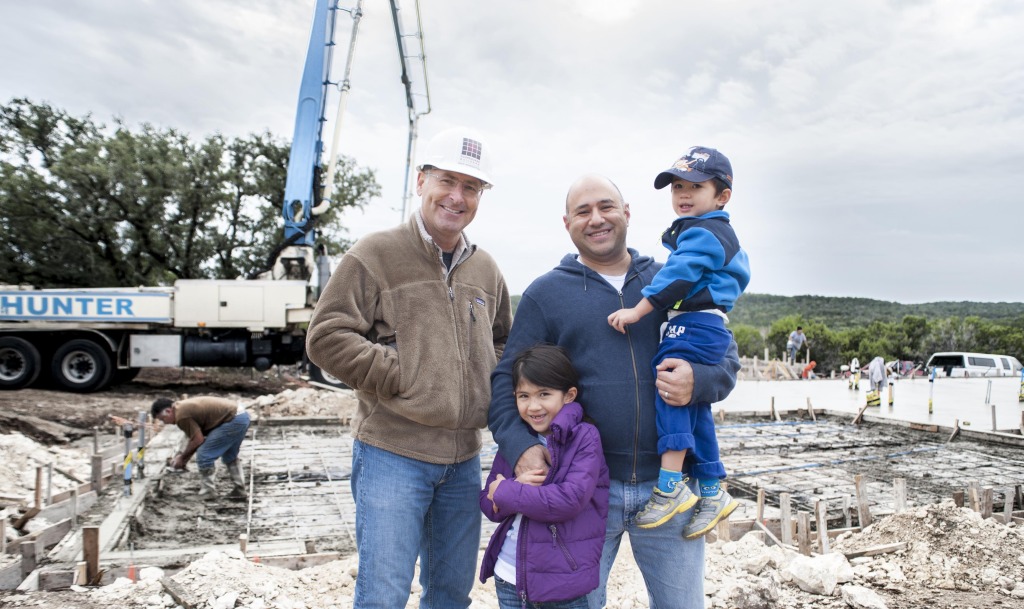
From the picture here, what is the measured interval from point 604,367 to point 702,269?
442mm

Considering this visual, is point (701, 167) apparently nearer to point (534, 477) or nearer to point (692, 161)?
point (692, 161)

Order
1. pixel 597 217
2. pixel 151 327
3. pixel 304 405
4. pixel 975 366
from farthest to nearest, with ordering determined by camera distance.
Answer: pixel 975 366
pixel 151 327
pixel 304 405
pixel 597 217

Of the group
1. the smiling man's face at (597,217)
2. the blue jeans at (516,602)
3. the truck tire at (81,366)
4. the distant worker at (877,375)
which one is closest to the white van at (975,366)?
the distant worker at (877,375)

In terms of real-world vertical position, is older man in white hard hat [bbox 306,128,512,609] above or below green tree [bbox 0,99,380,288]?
below

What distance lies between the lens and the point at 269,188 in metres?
20.2

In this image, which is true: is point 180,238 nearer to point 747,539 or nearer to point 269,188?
point 269,188

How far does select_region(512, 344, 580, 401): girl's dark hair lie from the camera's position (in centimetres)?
218

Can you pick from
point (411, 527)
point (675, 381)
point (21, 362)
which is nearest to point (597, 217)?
point (675, 381)

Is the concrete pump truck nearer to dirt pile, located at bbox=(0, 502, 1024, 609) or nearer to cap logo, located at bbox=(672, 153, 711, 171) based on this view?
dirt pile, located at bbox=(0, 502, 1024, 609)

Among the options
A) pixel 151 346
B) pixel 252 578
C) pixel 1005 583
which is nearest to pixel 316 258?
pixel 151 346

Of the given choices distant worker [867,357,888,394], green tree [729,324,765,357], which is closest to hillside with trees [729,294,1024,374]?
green tree [729,324,765,357]

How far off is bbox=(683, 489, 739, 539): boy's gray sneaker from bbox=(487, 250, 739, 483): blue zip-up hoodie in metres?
0.19

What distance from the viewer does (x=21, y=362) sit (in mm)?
12938

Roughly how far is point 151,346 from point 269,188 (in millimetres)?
8158
